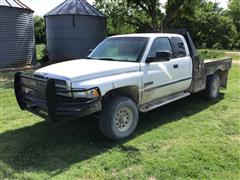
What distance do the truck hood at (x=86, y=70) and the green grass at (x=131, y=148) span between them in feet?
3.94

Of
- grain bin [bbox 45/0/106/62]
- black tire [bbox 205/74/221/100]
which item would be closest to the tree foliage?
grain bin [bbox 45/0/106/62]

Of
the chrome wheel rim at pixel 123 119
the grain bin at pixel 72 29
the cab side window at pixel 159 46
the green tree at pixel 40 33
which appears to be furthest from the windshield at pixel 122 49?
the green tree at pixel 40 33

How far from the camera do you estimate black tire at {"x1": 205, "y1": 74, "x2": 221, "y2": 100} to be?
8.02m

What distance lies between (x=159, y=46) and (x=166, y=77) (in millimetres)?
674

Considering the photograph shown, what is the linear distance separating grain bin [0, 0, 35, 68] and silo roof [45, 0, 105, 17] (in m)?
2.17

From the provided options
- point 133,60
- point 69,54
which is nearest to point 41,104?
point 133,60

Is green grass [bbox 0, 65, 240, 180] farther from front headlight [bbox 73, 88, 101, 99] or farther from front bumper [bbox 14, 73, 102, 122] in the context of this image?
front headlight [bbox 73, 88, 101, 99]

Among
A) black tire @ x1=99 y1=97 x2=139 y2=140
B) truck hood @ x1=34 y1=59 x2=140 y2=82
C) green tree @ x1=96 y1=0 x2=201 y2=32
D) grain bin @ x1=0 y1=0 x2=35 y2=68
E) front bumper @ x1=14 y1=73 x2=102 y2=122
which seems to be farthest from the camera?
green tree @ x1=96 y1=0 x2=201 y2=32

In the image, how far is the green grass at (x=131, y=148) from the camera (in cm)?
413

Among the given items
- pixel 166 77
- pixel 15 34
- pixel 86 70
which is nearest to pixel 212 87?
pixel 166 77

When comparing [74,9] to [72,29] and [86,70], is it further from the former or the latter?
[86,70]

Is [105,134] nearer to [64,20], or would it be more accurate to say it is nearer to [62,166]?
[62,166]

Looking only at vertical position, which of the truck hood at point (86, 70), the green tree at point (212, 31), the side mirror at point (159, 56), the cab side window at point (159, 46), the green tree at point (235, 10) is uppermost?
the green tree at point (235, 10)

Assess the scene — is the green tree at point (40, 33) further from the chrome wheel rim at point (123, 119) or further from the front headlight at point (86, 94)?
the front headlight at point (86, 94)
